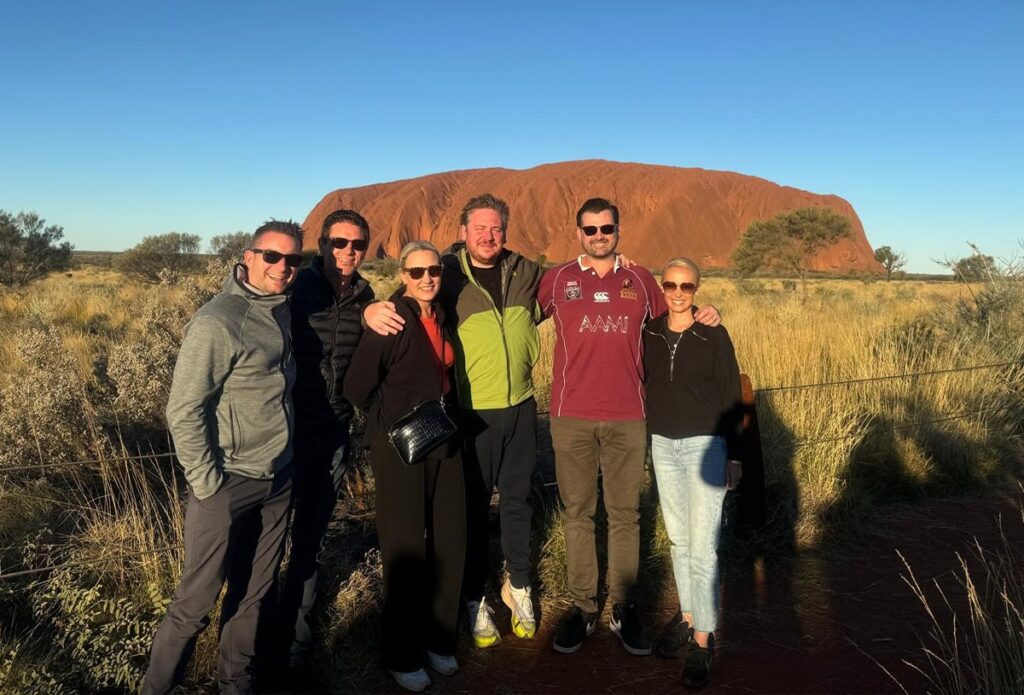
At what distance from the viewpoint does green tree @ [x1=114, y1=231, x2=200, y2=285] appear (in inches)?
921

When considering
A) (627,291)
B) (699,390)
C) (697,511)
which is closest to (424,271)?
(627,291)

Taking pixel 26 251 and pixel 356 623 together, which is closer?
pixel 356 623

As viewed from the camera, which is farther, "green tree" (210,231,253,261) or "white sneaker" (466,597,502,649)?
"green tree" (210,231,253,261)

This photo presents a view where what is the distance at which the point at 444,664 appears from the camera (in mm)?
3170

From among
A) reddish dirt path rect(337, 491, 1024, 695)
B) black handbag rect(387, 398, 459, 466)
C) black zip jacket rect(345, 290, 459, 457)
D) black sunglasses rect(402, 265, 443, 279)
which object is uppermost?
black sunglasses rect(402, 265, 443, 279)

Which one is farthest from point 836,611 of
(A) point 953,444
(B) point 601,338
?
(A) point 953,444

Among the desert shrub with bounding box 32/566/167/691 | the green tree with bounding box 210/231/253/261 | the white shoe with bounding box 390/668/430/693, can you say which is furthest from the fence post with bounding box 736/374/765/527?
the green tree with bounding box 210/231/253/261

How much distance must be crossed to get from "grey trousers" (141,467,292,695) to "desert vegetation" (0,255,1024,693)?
19.8 inches

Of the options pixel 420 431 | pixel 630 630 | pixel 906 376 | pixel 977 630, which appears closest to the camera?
pixel 420 431

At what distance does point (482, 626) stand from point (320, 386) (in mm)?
1501

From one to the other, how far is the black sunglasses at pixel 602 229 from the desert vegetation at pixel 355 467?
79.0 inches

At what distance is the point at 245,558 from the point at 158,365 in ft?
12.9

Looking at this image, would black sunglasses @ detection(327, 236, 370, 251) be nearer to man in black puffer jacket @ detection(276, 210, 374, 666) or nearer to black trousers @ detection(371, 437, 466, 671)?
man in black puffer jacket @ detection(276, 210, 374, 666)

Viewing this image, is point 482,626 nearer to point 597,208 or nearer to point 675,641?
point 675,641
